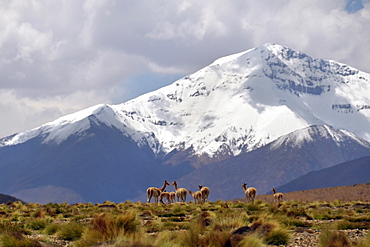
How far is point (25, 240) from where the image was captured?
17109mm

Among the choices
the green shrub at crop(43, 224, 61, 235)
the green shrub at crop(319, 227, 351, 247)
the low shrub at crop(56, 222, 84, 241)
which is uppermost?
the green shrub at crop(43, 224, 61, 235)

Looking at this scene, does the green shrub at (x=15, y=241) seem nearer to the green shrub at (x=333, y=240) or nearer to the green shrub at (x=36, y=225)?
the green shrub at (x=333, y=240)

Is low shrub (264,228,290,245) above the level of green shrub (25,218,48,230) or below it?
below

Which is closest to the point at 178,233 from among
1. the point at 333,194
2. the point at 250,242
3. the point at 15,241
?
the point at 250,242

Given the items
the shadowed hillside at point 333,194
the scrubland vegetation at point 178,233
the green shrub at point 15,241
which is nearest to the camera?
the scrubland vegetation at point 178,233

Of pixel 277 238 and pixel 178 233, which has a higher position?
pixel 178 233

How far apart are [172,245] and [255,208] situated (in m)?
19.9

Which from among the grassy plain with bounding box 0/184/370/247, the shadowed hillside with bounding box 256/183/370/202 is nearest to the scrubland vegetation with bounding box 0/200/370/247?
the grassy plain with bounding box 0/184/370/247

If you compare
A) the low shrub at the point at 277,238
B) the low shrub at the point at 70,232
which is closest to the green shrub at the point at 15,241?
the low shrub at the point at 70,232

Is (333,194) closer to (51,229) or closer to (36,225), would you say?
(36,225)

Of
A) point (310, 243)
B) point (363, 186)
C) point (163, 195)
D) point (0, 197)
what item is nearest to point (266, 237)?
point (310, 243)

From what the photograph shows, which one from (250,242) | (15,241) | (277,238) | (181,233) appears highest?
(15,241)

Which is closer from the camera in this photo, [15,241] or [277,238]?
[15,241]

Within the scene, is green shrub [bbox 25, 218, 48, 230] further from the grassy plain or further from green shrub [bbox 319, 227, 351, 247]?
green shrub [bbox 319, 227, 351, 247]
